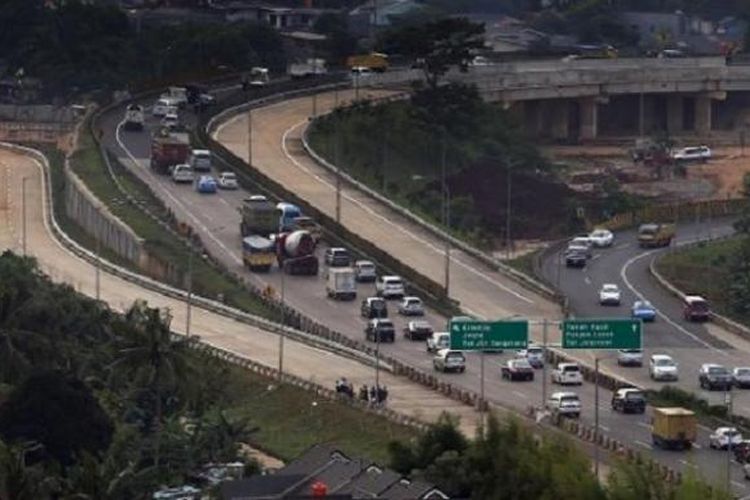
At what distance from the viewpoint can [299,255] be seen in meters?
112

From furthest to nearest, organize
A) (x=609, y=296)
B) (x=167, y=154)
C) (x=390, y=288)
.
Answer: (x=167, y=154) → (x=609, y=296) → (x=390, y=288)

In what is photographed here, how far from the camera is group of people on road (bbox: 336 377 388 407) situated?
3575 inches

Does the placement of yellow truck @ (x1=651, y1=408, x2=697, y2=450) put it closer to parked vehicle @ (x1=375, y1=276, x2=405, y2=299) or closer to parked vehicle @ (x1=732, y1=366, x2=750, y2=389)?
parked vehicle @ (x1=732, y1=366, x2=750, y2=389)

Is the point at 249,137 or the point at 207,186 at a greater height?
the point at 207,186

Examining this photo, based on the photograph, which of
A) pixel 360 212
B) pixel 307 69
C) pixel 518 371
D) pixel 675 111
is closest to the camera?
pixel 518 371

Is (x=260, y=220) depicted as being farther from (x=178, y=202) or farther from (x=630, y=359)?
(x=630, y=359)

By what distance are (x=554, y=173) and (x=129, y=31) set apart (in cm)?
3222

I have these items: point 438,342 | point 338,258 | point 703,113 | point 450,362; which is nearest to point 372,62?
point 703,113

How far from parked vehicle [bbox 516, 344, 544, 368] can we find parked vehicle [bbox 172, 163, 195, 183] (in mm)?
32384

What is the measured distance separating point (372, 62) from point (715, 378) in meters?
62.0

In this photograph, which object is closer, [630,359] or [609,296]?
[630,359]

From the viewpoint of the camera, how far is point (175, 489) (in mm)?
77875

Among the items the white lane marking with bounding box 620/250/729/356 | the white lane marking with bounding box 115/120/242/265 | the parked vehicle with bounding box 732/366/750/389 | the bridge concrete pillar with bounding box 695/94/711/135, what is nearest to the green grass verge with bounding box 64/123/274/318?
the white lane marking with bounding box 115/120/242/265

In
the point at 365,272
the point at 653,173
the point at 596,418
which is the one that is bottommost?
Answer: the point at 653,173
